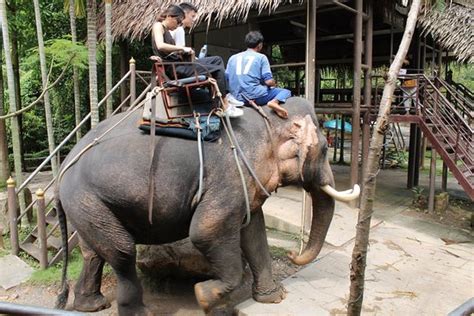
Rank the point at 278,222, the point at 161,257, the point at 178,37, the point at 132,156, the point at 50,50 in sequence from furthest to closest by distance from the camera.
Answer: the point at 278,222 → the point at 50,50 → the point at 161,257 → the point at 178,37 → the point at 132,156

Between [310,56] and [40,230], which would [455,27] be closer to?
[310,56]

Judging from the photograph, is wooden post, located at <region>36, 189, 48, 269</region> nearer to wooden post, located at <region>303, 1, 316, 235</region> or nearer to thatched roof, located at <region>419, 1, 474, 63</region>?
wooden post, located at <region>303, 1, 316, 235</region>

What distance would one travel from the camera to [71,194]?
312 centimetres

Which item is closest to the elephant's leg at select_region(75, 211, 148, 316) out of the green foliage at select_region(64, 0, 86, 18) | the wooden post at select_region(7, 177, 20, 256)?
the wooden post at select_region(7, 177, 20, 256)

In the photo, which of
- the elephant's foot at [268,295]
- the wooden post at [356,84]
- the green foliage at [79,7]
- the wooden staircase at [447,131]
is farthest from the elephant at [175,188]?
the green foliage at [79,7]

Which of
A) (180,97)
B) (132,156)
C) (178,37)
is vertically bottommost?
(132,156)

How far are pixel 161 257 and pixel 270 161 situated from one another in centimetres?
175

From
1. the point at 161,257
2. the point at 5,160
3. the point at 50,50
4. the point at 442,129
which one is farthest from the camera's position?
the point at 5,160

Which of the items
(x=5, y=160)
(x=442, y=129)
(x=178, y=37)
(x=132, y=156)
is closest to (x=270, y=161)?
(x=132, y=156)

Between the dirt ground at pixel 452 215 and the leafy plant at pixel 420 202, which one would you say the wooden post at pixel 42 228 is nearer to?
the dirt ground at pixel 452 215

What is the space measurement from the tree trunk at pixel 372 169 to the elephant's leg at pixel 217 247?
1422 millimetres

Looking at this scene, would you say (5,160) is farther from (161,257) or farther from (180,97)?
(180,97)

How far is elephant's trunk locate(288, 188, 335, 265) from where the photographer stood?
3984mm

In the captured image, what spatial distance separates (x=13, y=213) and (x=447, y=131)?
697 centimetres
